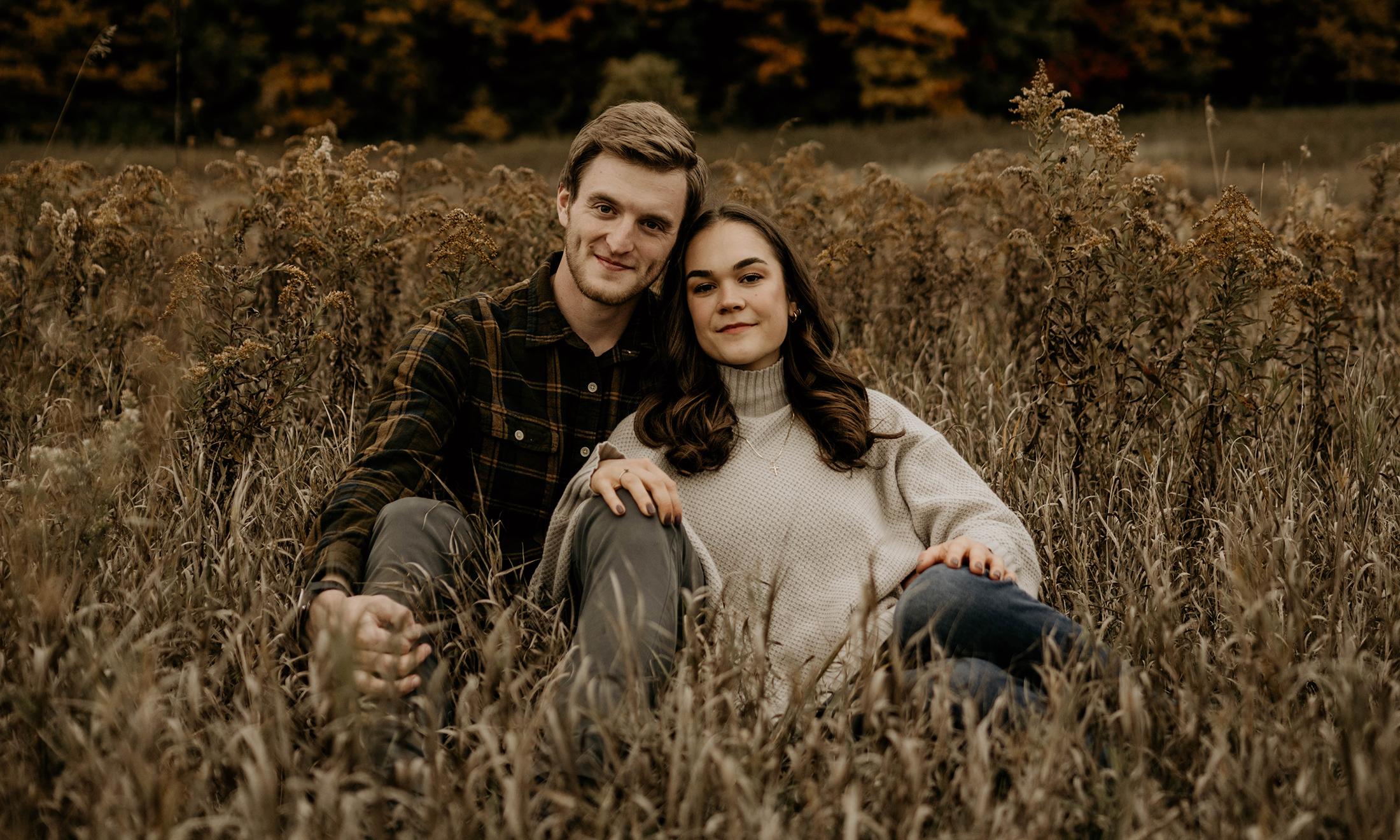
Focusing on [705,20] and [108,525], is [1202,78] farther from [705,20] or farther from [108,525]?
[108,525]

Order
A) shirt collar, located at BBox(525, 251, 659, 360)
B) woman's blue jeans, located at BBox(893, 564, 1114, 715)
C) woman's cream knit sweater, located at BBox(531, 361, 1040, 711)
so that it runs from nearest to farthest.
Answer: woman's blue jeans, located at BBox(893, 564, 1114, 715) → woman's cream knit sweater, located at BBox(531, 361, 1040, 711) → shirt collar, located at BBox(525, 251, 659, 360)

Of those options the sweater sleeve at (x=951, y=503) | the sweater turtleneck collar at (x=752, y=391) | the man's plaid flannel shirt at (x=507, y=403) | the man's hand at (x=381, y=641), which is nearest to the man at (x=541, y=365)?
the man's plaid flannel shirt at (x=507, y=403)

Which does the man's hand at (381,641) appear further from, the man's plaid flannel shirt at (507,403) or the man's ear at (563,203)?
the man's ear at (563,203)

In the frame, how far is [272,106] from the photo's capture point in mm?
24844

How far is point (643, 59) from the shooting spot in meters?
24.9

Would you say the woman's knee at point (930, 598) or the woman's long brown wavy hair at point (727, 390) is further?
the woman's long brown wavy hair at point (727, 390)

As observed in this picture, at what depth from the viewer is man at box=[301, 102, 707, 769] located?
271 centimetres

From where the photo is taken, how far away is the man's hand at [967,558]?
7.72ft

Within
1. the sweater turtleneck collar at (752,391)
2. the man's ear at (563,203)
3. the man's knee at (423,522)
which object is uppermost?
the man's ear at (563,203)

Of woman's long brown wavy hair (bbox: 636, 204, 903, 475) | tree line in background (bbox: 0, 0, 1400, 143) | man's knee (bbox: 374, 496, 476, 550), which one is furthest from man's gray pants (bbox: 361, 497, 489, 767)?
tree line in background (bbox: 0, 0, 1400, 143)

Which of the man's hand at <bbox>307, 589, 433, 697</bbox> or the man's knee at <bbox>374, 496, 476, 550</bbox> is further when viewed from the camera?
the man's knee at <bbox>374, 496, 476, 550</bbox>

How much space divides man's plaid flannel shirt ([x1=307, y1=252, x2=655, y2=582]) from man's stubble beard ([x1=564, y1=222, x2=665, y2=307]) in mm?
125

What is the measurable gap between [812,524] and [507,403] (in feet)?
3.04

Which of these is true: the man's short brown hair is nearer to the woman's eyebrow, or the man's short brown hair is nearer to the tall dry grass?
the woman's eyebrow
